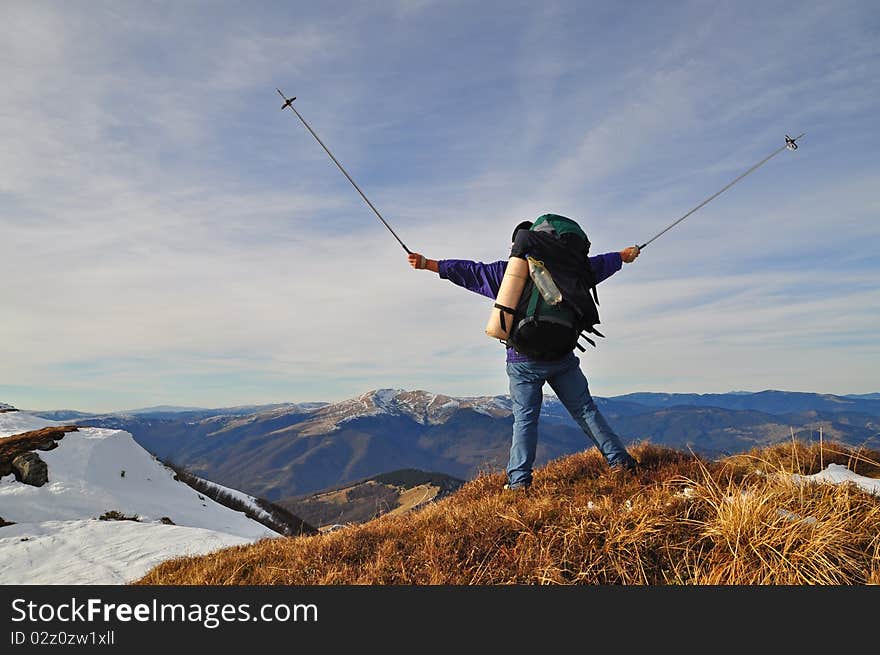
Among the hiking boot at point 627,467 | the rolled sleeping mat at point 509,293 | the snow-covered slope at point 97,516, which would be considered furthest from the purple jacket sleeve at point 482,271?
the snow-covered slope at point 97,516

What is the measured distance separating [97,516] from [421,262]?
1125 cm

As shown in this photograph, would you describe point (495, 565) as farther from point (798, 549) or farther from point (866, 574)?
point (866, 574)

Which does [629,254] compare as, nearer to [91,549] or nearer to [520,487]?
[520,487]

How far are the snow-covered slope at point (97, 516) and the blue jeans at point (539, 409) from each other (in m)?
4.96

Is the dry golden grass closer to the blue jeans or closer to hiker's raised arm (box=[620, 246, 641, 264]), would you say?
the blue jeans

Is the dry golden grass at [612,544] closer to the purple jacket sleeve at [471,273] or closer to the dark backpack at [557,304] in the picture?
the dark backpack at [557,304]

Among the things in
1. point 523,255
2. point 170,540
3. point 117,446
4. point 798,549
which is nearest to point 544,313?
point 523,255

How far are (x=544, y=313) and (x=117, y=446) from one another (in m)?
17.1

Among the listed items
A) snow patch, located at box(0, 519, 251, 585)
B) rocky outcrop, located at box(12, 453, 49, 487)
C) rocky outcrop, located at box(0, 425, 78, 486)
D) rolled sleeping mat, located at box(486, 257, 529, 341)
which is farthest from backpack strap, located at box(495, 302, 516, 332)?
rocky outcrop, located at box(0, 425, 78, 486)

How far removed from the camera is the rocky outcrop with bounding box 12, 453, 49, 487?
1245cm

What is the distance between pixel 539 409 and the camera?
614 cm

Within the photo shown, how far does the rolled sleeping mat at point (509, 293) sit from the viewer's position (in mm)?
5852

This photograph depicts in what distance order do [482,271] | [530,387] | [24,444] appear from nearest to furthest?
[530,387], [482,271], [24,444]

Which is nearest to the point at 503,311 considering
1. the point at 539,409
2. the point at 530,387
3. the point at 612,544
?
the point at 530,387
